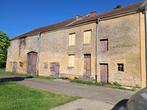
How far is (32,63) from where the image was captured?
27.0 metres

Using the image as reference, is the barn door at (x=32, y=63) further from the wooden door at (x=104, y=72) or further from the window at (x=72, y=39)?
the wooden door at (x=104, y=72)

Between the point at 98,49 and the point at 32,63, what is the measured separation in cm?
1228

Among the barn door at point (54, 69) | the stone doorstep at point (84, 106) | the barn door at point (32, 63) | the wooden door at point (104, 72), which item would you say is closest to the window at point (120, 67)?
the wooden door at point (104, 72)

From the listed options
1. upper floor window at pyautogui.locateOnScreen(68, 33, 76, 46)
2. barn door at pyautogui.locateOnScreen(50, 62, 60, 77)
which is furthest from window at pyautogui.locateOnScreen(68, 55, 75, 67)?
barn door at pyautogui.locateOnScreen(50, 62, 60, 77)

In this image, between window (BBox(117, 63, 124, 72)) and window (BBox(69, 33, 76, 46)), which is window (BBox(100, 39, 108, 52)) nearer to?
window (BBox(117, 63, 124, 72))

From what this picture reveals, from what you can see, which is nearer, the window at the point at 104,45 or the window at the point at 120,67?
the window at the point at 120,67

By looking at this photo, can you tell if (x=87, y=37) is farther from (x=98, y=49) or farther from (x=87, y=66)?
(x=87, y=66)

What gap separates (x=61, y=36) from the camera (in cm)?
2269

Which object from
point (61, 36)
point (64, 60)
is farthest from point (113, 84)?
point (61, 36)

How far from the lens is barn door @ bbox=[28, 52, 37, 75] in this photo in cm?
2645

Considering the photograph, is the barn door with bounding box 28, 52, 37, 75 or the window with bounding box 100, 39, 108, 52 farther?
the barn door with bounding box 28, 52, 37, 75

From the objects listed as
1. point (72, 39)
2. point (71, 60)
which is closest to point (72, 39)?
point (72, 39)

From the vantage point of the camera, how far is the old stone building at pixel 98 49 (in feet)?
48.7

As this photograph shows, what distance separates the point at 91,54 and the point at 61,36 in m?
5.56
